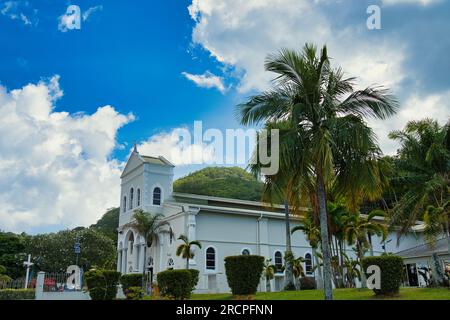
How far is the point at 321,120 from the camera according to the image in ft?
43.5

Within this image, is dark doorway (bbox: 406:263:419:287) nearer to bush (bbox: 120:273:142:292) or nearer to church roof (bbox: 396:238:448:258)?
church roof (bbox: 396:238:448:258)

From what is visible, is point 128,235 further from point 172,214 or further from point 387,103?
point 387,103

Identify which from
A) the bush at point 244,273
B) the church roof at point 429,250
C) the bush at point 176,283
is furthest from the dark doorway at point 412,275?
the bush at point 176,283

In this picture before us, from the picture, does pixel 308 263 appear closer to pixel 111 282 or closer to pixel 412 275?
pixel 412 275

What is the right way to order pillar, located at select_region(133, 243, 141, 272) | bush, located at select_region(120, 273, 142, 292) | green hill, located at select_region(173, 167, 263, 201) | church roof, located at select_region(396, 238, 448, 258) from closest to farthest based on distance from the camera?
bush, located at select_region(120, 273, 142, 292)
church roof, located at select_region(396, 238, 448, 258)
pillar, located at select_region(133, 243, 141, 272)
green hill, located at select_region(173, 167, 263, 201)

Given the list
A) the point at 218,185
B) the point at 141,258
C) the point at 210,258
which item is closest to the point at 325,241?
the point at 210,258

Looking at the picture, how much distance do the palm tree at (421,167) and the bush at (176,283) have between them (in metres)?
12.4

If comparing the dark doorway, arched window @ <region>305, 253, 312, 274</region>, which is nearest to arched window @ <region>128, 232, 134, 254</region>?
arched window @ <region>305, 253, 312, 274</region>

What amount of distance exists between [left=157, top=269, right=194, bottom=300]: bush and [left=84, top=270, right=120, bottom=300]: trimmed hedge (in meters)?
6.69

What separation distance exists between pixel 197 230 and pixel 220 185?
2532 cm

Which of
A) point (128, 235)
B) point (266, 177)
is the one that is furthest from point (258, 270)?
point (128, 235)

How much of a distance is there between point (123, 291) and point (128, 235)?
7.91 meters

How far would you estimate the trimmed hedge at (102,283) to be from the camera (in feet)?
82.0

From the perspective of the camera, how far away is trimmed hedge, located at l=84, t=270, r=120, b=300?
82.0 ft
